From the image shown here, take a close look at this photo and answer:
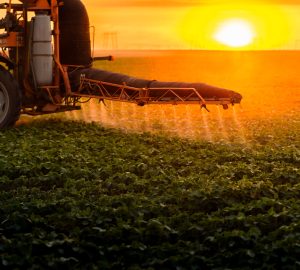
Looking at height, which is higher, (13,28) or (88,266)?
(13,28)

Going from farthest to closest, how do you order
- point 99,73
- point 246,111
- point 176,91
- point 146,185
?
point 246,111, point 99,73, point 176,91, point 146,185

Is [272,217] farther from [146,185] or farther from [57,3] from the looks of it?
[57,3]

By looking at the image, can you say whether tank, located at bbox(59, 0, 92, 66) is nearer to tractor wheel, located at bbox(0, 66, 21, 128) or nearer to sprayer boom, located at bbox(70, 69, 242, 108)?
sprayer boom, located at bbox(70, 69, 242, 108)

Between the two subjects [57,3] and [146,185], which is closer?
[146,185]

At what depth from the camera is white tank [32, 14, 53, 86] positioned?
1494cm

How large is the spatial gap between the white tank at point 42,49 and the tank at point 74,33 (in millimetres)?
552

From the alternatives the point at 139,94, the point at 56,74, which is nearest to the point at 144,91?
the point at 139,94

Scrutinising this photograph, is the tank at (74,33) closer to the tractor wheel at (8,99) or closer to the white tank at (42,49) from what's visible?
the white tank at (42,49)

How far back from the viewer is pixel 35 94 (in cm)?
1523

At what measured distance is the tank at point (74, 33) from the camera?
51.0 ft

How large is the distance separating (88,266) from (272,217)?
2.20 metres

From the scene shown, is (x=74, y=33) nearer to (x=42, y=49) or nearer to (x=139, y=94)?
(x=42, y=49)

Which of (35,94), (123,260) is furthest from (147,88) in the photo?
(123,260)

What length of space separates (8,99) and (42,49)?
119cm
